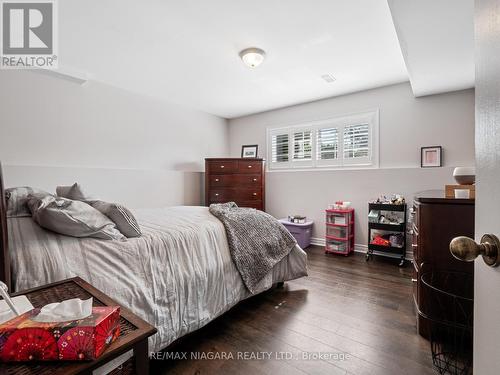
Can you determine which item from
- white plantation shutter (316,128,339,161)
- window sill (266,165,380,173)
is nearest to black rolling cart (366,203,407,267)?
window sill (266,165,380,173)

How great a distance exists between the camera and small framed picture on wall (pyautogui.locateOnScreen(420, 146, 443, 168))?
297 centimetres

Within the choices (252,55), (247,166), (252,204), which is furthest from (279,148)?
(252,55)

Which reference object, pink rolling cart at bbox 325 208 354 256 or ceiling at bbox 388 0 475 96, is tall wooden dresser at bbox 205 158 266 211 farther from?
ceiling at bbox 388 0 475 96

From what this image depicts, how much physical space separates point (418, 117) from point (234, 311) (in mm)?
3219

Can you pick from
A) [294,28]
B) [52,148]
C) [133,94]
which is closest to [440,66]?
[294,28]

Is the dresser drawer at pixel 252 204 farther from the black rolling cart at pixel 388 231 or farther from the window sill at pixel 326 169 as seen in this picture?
the black rolling cart at pixel 388 231

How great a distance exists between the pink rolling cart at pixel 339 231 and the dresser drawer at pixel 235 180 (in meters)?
1.25

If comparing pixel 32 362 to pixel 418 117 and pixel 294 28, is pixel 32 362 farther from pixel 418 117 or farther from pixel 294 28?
pixel 418 117

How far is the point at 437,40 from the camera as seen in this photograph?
1.95 m

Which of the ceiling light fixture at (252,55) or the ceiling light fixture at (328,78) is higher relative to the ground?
the ceiling light fixture at (328,78)

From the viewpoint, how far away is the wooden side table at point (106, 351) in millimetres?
538

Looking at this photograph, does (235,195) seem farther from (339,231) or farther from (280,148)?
(339,231)

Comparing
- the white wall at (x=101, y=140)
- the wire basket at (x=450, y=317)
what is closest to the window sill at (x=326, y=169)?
the white wall at (x=101, y=140)

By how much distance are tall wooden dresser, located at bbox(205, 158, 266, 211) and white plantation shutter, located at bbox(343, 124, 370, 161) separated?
1377 millimetres
